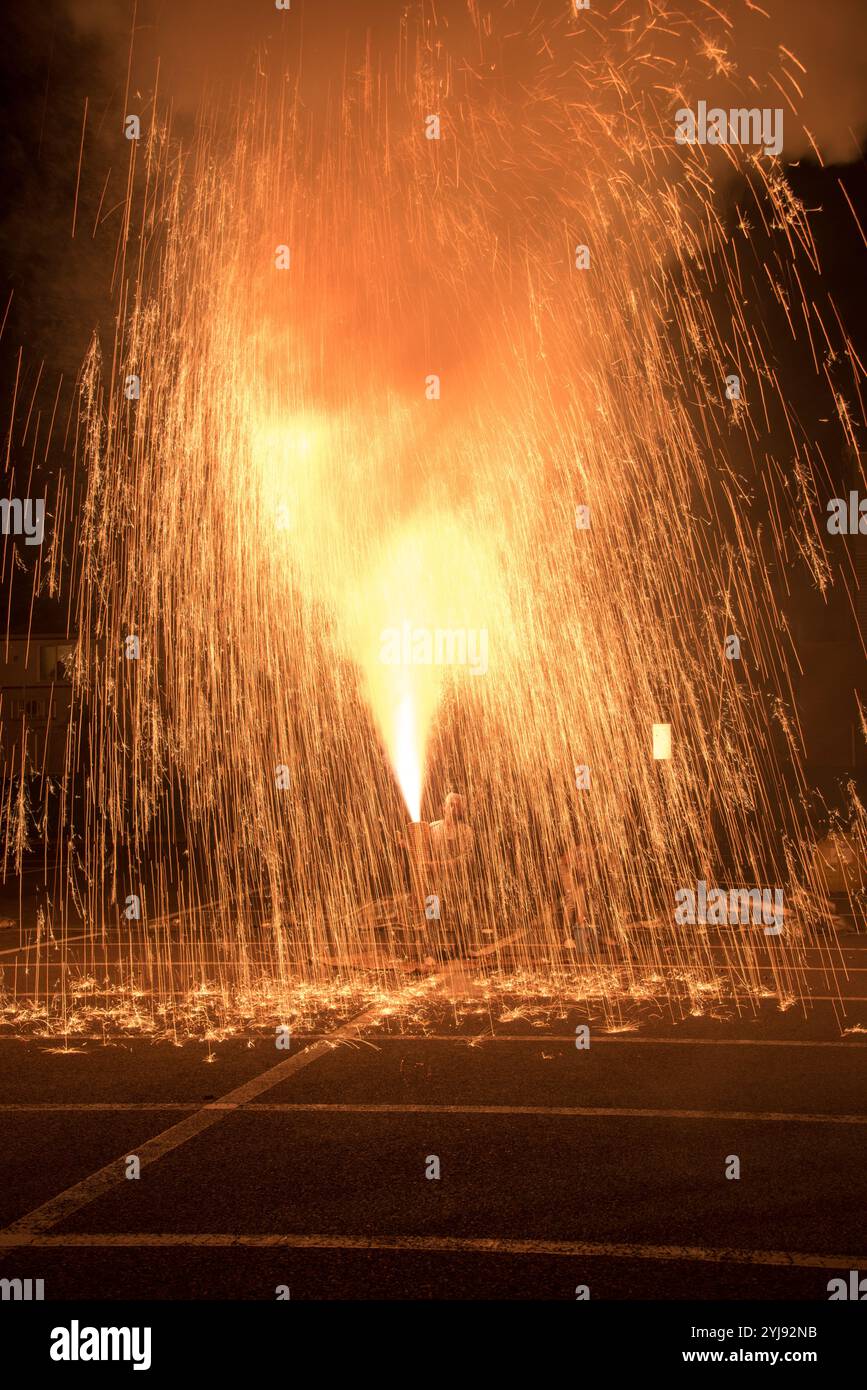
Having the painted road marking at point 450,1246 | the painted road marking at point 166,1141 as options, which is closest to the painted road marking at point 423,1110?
the painted road marking at point 166,1141

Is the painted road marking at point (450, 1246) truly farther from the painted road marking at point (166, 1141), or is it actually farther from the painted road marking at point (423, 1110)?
the painted road marking at point (423, 1110)

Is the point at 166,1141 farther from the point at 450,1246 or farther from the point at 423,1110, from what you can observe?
the point at 450,1246

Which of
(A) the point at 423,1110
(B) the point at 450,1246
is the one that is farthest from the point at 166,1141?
(B) the point at 450,1246

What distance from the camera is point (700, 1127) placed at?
6.45 meters

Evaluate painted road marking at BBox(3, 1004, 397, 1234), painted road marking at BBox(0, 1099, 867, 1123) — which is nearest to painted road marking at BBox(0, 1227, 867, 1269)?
painted road marking at BBox(3, 1004, 397, 1234)

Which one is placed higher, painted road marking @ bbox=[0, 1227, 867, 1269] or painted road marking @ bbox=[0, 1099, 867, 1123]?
painted road marking @ bbox=[0, 1099, 867, 1123]

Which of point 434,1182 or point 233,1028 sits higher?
point 233,1028

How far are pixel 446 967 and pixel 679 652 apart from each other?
25.4 metres

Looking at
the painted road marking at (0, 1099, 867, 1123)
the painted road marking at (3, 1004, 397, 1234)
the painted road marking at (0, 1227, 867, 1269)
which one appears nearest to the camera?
the painted road marking at (0, 1227, 867, 1269)

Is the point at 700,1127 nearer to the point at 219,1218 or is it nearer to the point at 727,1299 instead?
the point at 727,1299

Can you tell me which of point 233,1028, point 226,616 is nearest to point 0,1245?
point 233,1028

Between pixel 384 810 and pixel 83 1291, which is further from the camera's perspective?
pixel 384 810

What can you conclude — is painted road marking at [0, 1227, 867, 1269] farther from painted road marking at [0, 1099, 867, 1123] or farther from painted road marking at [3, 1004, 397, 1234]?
painted road marking at [0, 1099, 867, 1123]

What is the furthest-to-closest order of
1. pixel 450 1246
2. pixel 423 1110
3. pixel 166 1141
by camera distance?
pixel 423 1110 → pixel 166 1141 → pixel 450 1246
